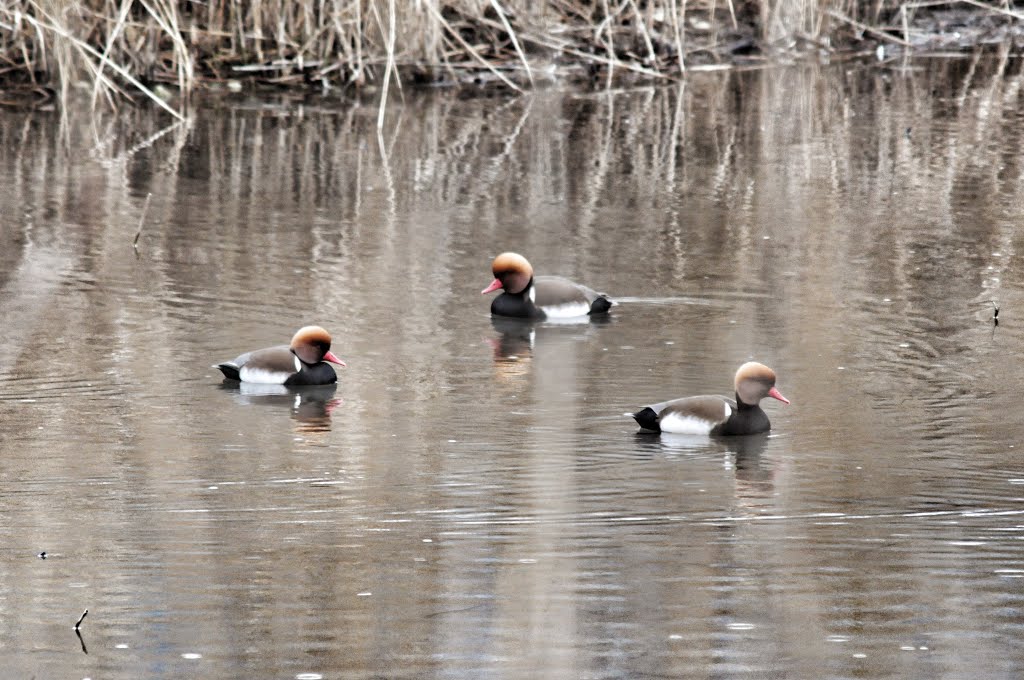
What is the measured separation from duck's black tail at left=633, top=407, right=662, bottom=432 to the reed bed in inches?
370

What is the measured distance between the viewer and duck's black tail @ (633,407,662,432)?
7746mm

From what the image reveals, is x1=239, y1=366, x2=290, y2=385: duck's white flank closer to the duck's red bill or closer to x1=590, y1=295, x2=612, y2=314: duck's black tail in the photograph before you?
the duck's red bill

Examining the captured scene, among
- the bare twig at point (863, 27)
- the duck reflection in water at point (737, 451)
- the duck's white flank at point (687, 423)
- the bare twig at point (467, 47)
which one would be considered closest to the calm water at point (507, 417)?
the duck reflection in water at point (737, 451)

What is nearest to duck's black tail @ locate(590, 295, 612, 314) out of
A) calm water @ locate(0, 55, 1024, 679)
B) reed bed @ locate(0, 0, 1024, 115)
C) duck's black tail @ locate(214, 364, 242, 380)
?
calm water @ locate(0, 55, 1024, 679)

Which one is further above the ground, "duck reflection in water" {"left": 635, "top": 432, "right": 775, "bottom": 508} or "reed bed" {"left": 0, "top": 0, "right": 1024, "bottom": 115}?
"reed bed" {"left": 0, "top": 0, "right": 1024, "bottom": 115}

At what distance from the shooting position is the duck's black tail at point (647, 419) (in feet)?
25.4

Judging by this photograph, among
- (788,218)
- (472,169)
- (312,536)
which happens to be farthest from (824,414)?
(472,169)

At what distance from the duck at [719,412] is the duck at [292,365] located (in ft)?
5.38

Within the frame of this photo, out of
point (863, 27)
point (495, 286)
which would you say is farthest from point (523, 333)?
point (863, 27)

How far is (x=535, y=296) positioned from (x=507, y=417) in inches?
86.7

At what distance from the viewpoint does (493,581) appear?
19.0 feet

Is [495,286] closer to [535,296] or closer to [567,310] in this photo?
[535,296]

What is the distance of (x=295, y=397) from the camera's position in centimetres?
858

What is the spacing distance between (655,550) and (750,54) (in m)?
16.9
